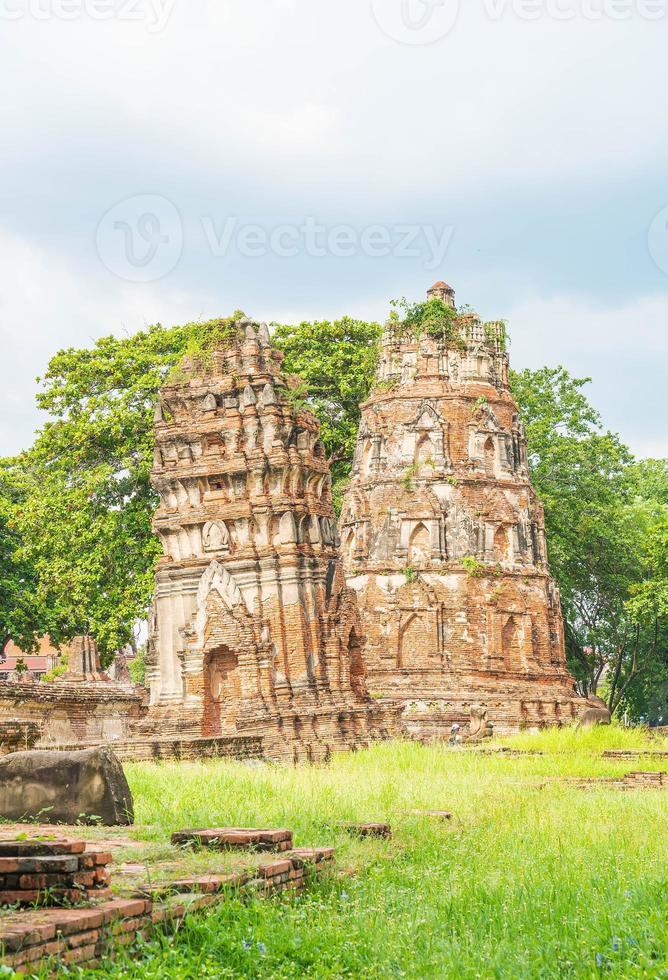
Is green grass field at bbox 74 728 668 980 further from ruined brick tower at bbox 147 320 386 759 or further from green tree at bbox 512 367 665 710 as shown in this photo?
green tree at bbox 512 367 665 710

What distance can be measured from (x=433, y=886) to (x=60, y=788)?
343cm

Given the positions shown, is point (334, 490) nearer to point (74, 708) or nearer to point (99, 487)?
point (99, 487)

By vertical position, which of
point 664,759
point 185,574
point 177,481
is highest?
point 177,481

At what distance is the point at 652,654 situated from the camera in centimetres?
4506

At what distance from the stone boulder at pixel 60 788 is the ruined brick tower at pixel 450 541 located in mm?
22007

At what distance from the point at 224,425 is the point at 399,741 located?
6104 millimetres

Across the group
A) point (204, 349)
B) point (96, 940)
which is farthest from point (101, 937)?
point (204, 349)

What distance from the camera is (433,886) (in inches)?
314

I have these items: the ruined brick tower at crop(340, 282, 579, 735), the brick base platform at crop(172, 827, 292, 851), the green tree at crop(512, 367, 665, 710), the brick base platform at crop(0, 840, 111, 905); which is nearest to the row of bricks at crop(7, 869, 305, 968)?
the brick base platform at crop(0, 840, 111, 905)

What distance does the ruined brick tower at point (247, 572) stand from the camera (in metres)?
20.1

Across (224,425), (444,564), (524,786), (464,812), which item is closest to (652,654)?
(444,564)

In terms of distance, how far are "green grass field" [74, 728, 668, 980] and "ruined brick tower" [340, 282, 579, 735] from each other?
1814cm

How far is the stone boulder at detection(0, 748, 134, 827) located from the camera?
9.80 meters

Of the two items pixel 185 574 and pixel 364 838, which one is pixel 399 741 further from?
pixel 364 838
